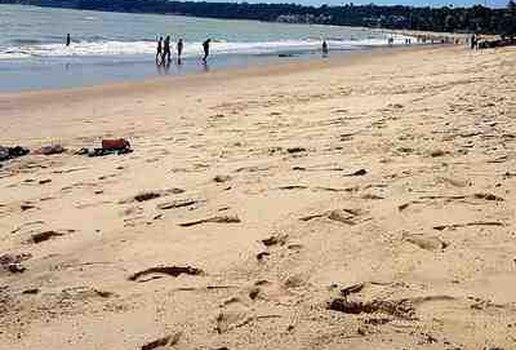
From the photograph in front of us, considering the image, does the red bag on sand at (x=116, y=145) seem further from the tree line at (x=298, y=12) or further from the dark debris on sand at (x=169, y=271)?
the tree line at (x=298, y=12)

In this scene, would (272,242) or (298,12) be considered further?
(298,12)

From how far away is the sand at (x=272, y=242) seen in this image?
2922 mm

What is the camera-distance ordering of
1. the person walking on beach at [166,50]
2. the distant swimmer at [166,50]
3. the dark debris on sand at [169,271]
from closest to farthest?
the dark debris on sand at [169,271] → the distant swimmer at [166,50] → the person walking on beach at [166,50]

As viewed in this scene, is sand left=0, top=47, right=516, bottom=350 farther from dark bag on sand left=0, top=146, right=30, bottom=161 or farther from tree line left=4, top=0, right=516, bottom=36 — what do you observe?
tree line left=4, top=0, right=516, bottom=36

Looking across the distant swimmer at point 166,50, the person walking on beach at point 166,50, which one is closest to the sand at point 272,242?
the distant swimmer at point 166,50

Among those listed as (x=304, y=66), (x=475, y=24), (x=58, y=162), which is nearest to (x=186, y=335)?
(x=58, y=162)

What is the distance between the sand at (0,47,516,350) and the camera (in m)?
2.92

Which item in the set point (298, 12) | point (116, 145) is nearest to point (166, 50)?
point (116, 145)

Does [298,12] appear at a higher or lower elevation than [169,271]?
higher

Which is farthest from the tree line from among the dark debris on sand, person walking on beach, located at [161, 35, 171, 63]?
the dark debris on sand

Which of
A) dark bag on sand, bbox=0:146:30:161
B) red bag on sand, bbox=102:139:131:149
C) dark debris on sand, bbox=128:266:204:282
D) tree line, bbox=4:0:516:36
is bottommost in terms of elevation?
dark bag on sand, bbox=0:146:30:161

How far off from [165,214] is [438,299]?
81.3 inches

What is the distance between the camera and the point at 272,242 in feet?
12.9

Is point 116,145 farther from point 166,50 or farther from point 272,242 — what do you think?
point 166,50
